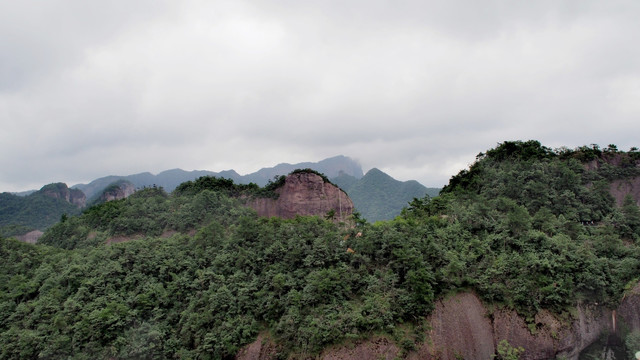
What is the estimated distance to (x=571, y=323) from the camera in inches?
642

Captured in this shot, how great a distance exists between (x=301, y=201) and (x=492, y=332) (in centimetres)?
1951

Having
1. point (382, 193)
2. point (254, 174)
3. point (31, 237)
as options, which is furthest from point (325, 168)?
point (31, 237)

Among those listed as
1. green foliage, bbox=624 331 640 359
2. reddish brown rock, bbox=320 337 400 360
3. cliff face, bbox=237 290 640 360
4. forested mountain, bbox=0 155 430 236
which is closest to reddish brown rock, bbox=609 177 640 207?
cliff face, bbox=237 290 640 360

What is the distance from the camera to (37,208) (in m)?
71.9

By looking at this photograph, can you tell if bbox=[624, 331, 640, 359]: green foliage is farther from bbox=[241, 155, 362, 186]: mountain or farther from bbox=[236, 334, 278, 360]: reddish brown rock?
bbox=[241, 155, 362, 186]: mountain

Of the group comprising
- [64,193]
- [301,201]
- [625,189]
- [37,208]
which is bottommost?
[625,189]

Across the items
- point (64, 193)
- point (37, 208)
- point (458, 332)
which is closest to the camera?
point (458, 332)

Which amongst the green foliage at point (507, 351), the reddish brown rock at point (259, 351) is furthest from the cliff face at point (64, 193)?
the green foliage at point (507, 351)

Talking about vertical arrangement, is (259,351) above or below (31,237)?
below

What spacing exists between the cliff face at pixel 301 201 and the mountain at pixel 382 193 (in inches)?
1770

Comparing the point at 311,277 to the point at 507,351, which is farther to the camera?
the point at 311,277

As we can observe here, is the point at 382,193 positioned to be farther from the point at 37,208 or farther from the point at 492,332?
the point at 37,208

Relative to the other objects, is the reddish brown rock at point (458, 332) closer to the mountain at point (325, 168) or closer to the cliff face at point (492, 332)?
the cliff face at point (492, 332)

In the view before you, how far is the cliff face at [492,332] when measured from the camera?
1545 centimetres
